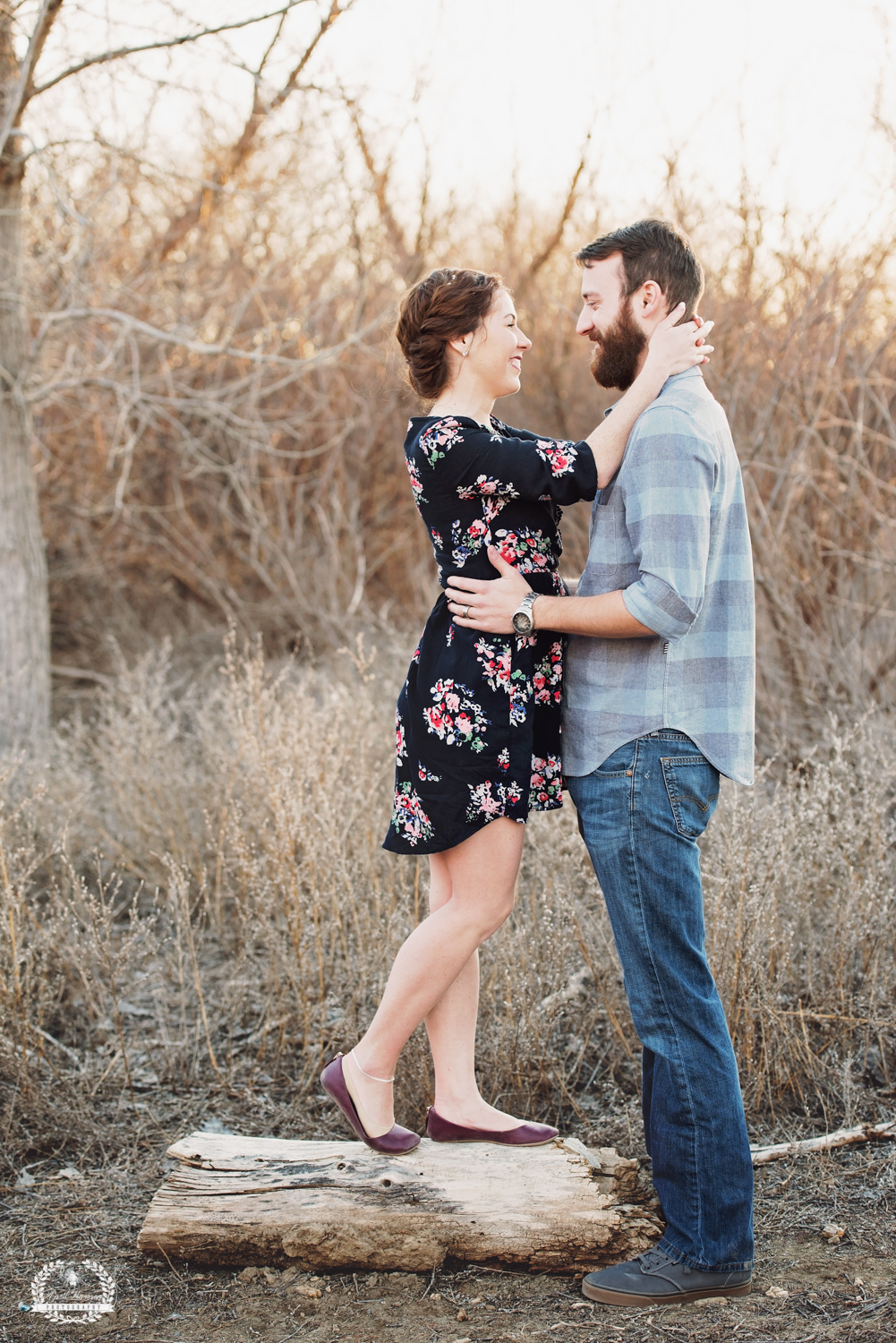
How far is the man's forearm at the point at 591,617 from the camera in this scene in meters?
2.05

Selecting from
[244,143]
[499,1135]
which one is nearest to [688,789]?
[499,1135]

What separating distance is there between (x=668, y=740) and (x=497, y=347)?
915mm

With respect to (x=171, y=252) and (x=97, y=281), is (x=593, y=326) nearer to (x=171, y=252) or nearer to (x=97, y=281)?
(x=97, y=281)

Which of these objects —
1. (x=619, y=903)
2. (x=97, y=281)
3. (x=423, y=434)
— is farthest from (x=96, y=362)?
(x=619, y=903)

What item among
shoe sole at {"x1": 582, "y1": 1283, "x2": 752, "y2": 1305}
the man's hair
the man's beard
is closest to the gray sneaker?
shoe sole at {"x1": 582, "y1": 1283, "x2": 752, "y2": 1305}

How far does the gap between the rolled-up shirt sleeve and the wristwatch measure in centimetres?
22

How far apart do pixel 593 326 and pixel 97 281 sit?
550 centimetres

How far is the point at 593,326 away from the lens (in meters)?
2.22

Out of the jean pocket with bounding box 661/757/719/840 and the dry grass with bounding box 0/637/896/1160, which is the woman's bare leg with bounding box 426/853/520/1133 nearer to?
the dry grass with bounding box 0/637/896/1160

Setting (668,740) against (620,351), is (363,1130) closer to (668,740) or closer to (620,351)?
(668,740)

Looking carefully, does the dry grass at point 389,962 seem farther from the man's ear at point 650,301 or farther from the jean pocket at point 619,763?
the man's ear at point 650,301

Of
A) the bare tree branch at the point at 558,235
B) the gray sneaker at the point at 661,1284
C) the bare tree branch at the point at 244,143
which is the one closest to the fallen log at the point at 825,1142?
the gray sneaker at the point at 661,1284

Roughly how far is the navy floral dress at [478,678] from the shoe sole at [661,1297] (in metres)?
0.94

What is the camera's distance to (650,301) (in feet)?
7.09
